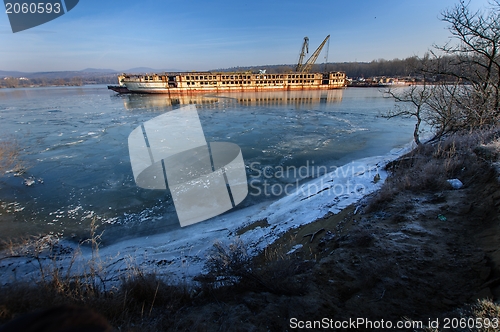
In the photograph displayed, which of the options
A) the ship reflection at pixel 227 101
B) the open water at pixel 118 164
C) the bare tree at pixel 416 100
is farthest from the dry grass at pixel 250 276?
the ship reflection at pixel 227 101

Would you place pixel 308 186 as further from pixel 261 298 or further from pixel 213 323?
pixel 213 323

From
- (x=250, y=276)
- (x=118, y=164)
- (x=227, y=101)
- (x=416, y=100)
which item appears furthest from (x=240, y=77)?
(x=250, y=276)

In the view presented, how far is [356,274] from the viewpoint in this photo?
2.87m

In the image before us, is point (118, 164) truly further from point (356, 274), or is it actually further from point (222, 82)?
point (222, 82)

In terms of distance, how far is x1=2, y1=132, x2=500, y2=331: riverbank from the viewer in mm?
2254

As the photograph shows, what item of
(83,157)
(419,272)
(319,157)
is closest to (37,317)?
(419,272)

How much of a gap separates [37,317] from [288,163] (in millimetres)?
9154

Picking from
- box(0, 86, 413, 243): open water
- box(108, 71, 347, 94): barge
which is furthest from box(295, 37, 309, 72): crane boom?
box(0, 86, 413, 243): open water

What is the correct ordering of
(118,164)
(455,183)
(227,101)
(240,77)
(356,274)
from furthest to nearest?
(240,77), (227,101), (118,164), (455,183), (356,274)

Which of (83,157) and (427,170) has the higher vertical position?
(427,170)

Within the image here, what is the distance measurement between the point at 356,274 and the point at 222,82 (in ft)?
178

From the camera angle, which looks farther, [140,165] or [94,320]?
[140,165]

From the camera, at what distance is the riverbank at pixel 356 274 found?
2.25m

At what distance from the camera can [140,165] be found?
9562 millimetres
